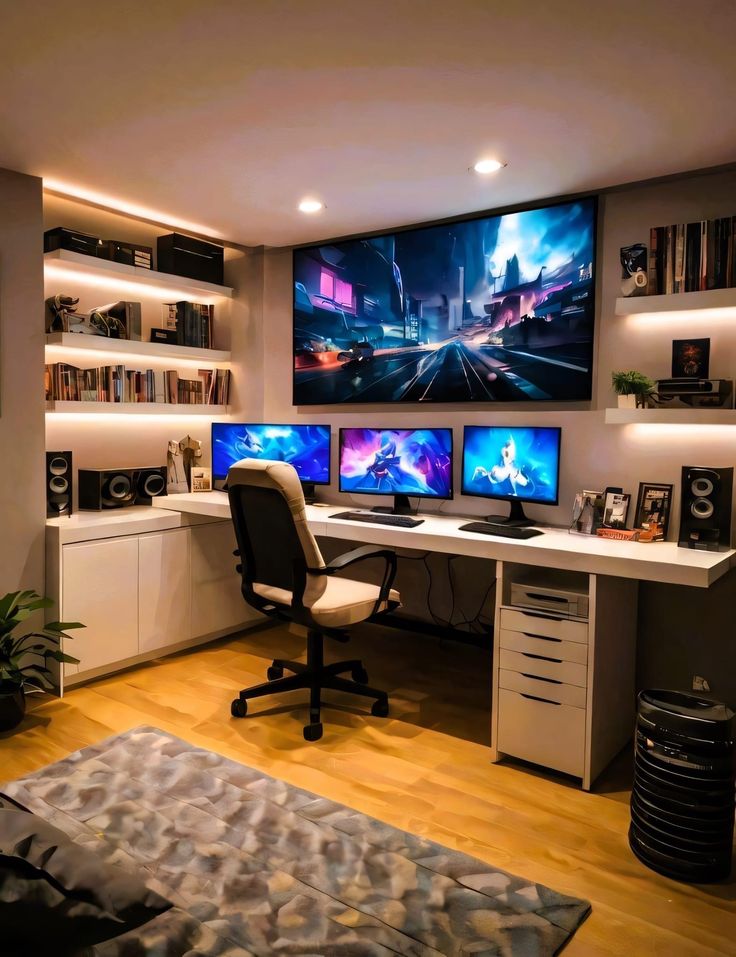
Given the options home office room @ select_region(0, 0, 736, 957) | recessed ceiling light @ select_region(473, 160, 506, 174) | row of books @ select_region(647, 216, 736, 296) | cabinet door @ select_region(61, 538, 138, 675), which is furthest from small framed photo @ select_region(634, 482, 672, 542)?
cabinet door @ select_region(61, 538, 138, 675)

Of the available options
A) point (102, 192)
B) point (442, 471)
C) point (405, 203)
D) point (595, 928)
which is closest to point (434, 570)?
point (442, 471)

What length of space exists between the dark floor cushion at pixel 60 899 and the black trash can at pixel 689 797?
170 centimetres

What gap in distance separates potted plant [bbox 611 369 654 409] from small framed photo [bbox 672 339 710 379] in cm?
13

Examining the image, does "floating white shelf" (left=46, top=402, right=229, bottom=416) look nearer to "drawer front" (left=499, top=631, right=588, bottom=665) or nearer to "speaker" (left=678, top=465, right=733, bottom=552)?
"drawer front" (left=499, top=631, right=588, bottom=665)

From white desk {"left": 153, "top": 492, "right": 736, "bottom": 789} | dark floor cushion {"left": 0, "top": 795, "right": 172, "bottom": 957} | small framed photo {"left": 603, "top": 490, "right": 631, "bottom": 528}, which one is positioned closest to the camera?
dark floor cushion {"left": 0, "top": 795, "right": 172, "bottom": 957}

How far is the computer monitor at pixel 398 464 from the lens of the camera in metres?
3.54

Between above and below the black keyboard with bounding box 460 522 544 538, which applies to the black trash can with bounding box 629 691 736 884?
below

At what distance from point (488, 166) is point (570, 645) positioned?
196cm

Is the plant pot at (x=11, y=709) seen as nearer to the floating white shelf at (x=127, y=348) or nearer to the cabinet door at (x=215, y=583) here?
the cabinet door at (x=215, y=583)

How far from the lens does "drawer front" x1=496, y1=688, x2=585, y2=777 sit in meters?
2.59

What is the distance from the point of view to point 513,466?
3279 mm

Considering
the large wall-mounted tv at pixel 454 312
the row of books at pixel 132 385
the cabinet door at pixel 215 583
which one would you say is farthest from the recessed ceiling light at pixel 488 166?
the cabinet door at pixel 215 583

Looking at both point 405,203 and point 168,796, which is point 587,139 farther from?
point 168,796

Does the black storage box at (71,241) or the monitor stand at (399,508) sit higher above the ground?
the black storage box at (71,241)
